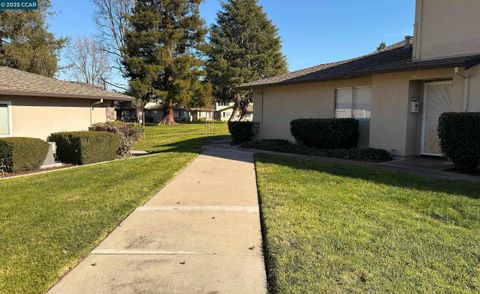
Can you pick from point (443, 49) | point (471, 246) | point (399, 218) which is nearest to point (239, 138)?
point (443, 49)

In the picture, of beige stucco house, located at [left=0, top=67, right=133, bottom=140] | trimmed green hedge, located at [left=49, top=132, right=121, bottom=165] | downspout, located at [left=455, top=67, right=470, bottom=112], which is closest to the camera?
downspout, located at [left=455, top=67, right=470, bottom=112]

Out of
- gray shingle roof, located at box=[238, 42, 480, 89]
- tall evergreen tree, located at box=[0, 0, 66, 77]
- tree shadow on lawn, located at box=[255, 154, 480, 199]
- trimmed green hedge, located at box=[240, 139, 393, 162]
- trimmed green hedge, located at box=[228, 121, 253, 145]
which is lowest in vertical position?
tree shadow on lawn, located at box=[255, 154, 480, 199]

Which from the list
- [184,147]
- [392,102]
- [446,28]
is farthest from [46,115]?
[446,28]

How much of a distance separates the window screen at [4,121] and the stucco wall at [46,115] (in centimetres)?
20

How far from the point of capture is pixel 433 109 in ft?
34.8

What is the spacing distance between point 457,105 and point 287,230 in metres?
7.54

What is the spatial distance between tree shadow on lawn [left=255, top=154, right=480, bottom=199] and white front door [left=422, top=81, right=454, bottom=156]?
2.85 meters

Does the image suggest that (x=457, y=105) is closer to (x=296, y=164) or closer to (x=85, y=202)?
(x=296, y=164)

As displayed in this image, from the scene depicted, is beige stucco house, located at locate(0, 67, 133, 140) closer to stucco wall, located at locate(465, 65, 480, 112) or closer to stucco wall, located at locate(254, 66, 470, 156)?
stucco wall, located at locate(254, 66, 470, 156)

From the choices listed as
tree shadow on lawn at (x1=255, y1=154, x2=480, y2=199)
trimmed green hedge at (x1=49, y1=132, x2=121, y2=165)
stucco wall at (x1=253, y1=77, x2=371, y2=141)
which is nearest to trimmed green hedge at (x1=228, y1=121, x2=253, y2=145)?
stucco wall at (x1=253, y1=77, x2=371, y2=141)

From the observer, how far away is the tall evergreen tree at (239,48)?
159 feet

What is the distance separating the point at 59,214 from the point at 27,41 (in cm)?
3437

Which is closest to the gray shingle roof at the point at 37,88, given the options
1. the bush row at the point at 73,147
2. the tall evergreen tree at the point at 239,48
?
the bush row at the point at 73,147

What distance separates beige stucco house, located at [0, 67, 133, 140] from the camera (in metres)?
12.4
